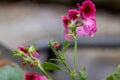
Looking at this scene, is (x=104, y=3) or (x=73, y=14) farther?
(x=104, y=3)

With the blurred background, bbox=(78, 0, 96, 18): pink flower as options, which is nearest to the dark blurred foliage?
the blurred background

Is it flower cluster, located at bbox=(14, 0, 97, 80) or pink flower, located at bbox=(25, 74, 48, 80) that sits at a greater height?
flower cluster, located at bbox=(14, 0, 97, 80)

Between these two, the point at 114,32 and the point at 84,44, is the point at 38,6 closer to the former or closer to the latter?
the point at 114,32

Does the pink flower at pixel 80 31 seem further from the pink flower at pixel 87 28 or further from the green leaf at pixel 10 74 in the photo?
the green leaf at pixel 10 74

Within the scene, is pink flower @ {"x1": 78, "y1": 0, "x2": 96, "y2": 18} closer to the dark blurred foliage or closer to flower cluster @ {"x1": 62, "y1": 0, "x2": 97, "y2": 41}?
flower cluster @ {"x1": 62, "y1": 0, "x2": 97, "y2": 41}

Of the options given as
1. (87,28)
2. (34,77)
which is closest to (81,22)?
(87,28)

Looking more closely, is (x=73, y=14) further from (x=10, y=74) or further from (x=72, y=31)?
(x=10, y=74)

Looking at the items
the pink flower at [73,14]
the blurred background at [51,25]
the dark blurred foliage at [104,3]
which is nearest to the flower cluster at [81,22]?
the pink flower at [73,14]
